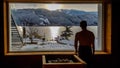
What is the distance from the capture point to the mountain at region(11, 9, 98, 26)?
7746 mm

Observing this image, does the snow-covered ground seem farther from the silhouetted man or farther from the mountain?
the silhouetted man

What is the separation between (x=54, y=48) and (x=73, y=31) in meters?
0.75

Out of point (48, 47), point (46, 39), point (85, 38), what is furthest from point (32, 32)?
point (85, 38)

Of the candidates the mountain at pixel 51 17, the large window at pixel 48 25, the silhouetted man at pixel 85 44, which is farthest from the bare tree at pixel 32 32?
the silhouetted man at pixel 85 44

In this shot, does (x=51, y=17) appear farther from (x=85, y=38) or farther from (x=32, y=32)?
(x=85, y=38)

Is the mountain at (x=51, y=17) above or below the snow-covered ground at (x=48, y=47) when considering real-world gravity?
above

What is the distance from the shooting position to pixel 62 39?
310 inches

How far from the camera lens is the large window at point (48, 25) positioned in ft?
25.2

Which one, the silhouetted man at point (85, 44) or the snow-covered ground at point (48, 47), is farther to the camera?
the snow-covered ground at point (48, 47)

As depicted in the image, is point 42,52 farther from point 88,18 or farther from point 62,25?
point 88,18

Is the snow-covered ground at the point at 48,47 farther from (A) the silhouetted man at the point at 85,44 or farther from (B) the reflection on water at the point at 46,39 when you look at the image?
(A) the silhouetted man at the point at 85,44

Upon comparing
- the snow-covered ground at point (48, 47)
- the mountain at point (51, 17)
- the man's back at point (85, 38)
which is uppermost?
the mountain at point (51, 17)

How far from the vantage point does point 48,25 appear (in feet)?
25.7

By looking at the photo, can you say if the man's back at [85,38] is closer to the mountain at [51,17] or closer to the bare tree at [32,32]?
the mountain at [51,17]
